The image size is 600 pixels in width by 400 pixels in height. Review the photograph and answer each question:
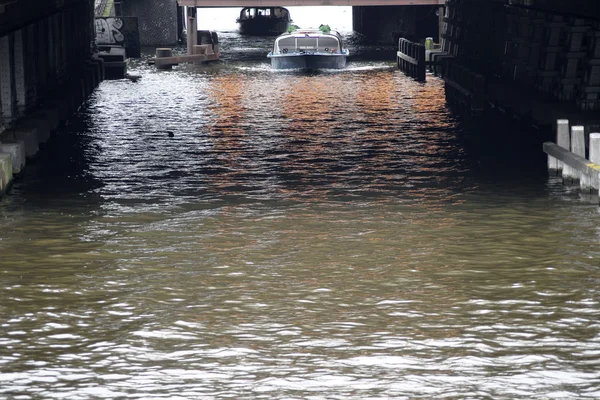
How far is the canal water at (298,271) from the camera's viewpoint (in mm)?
10391

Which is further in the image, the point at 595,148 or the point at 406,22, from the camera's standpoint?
the point at 406,22

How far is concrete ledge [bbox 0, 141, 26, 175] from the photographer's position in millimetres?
21312

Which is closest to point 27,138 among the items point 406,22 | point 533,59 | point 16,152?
point 16,152

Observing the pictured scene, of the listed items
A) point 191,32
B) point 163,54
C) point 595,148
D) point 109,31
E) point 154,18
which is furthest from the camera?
point 154,18

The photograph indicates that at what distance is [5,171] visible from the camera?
65.4 feet

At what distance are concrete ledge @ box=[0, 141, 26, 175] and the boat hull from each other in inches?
1182

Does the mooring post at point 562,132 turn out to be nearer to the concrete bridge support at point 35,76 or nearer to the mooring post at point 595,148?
the mooring post at point 595,148

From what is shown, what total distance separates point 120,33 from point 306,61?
498 inches

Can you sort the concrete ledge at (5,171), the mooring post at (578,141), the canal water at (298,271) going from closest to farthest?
the canal water at (298,271) < the concrete ledge at (5,171) < the mooring post at (578,141)

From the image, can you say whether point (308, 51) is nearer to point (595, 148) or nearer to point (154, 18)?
point (154, 18)

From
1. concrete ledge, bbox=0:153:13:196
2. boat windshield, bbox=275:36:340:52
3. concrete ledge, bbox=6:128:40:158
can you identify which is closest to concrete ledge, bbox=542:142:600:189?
concrete ledge, bbox=0:153:13:196

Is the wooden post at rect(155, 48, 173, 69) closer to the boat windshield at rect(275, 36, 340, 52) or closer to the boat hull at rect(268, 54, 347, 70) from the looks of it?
the boat hull at rect(268, 54, 347, 70)

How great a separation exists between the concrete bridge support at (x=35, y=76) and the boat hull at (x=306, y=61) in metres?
10.3

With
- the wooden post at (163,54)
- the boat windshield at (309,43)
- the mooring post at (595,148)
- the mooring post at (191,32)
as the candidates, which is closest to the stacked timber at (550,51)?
the mooring post at (595,148)
